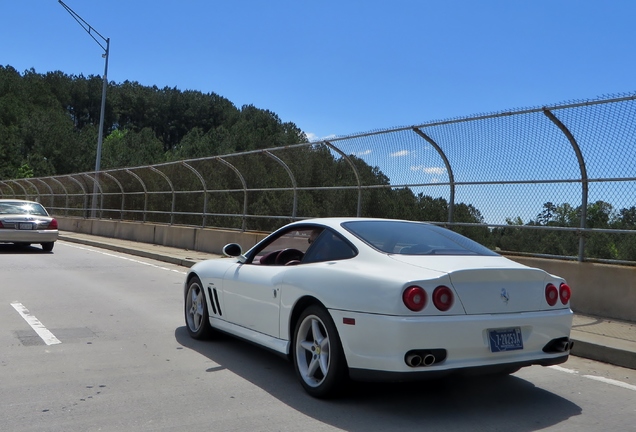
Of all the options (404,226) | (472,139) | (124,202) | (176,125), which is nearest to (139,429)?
(404,226)

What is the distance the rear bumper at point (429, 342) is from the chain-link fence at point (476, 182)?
148 inches

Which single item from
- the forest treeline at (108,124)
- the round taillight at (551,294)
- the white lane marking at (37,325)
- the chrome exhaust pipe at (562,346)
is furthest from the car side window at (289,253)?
the forest treeline at (108,124)

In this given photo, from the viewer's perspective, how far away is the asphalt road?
14.5ft

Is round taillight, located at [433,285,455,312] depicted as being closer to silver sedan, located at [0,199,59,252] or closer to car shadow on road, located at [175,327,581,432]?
car shadow on road, located at [175,327,581,432]

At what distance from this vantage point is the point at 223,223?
18641 mm

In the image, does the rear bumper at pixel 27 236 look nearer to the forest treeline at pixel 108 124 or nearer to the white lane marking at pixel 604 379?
the white lane marking at pixel 604 379

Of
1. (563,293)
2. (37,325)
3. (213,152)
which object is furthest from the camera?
(213,152)

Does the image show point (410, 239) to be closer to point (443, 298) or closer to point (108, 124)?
point (443, 298)

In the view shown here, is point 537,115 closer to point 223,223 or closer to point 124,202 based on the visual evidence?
point 223,223

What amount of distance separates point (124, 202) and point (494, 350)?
2242cm

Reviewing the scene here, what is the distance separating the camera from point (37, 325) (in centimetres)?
767

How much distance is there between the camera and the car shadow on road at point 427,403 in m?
4.41

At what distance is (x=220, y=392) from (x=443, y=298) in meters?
1.81

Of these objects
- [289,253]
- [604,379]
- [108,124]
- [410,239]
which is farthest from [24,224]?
[108,124]
